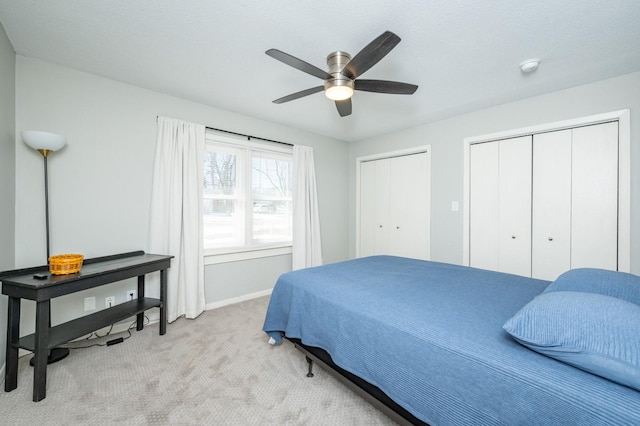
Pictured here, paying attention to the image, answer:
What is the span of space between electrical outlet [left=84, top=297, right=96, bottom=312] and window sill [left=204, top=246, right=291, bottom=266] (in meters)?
1.03

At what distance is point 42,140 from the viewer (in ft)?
6.46

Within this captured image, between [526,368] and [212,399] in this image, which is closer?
[526,368]

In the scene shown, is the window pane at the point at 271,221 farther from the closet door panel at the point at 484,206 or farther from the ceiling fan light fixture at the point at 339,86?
the closet door panel at the point at 484,206

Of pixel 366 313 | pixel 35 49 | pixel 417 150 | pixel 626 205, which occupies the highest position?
pixel 35 49

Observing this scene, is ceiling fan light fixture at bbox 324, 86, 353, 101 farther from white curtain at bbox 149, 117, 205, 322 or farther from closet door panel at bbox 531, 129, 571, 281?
closet door panel at bbox 531, 129, 571, 281

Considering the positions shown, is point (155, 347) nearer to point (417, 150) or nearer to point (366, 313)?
point (366, 313)

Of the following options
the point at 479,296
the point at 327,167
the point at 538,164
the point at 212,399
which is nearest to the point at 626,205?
the point at 538,164

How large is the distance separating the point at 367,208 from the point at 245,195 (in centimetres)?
210

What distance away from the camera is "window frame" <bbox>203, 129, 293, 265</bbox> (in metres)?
3.16

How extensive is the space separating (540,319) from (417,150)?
3.13 meters

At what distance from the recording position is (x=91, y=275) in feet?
6.09

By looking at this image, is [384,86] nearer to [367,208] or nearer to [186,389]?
[186,389]

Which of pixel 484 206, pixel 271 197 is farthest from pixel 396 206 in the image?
pixel 271 197

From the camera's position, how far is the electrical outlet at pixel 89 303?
237 cm
